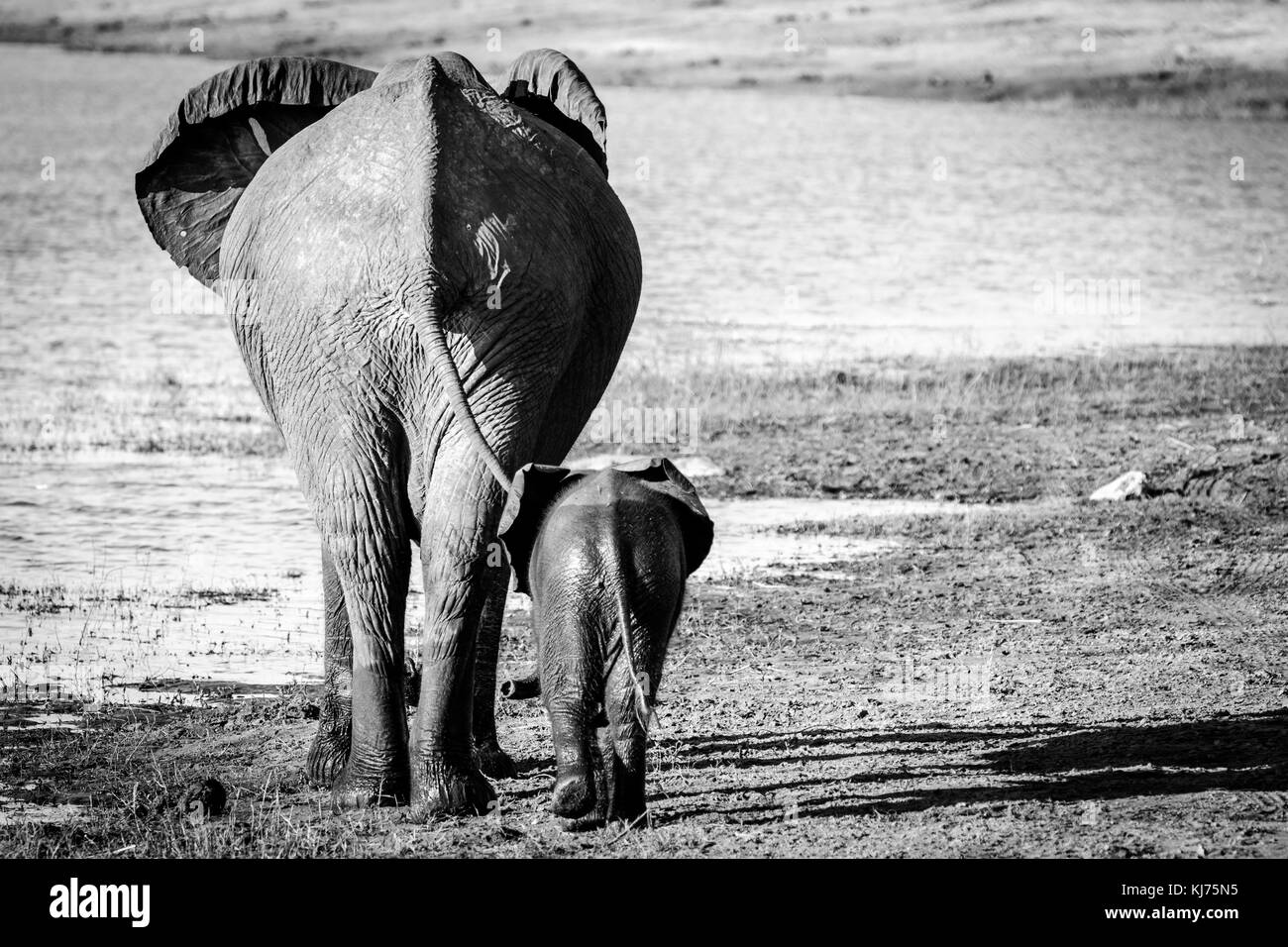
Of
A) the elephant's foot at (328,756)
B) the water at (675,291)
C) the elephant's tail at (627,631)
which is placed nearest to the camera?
the elephant's tail at (627,631)

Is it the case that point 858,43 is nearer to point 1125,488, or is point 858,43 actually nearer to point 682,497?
point 1125,488

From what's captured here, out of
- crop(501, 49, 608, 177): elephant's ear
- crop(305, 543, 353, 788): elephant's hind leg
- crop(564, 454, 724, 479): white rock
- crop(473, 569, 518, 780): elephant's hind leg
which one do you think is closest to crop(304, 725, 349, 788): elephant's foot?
crop(305, 543, 353, 788): elephant's hind leg

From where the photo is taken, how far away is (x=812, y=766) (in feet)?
24.1

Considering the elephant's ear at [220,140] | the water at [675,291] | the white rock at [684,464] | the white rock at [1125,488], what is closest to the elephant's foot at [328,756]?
the water at [675,291]

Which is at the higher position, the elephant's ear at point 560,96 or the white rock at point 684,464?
the elephant's ear at point 560,96

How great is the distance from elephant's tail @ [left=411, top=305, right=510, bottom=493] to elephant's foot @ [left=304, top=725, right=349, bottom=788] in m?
1.51

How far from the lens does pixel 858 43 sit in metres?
44.4

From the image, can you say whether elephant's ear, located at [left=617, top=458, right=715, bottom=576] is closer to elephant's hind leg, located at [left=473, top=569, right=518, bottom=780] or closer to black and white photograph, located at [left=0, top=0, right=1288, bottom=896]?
black and white photograph, located at [left=0, top=0, right=1288, bottom=896]

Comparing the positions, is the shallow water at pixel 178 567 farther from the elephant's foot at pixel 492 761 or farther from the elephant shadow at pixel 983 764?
the elephant shadow at pixel 983 764

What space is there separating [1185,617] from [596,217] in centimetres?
399

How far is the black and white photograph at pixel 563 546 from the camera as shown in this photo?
630cm

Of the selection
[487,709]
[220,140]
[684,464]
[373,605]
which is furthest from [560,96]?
[684,464]

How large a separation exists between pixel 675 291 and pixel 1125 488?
11.2 m
